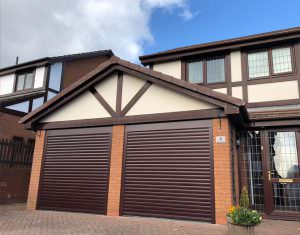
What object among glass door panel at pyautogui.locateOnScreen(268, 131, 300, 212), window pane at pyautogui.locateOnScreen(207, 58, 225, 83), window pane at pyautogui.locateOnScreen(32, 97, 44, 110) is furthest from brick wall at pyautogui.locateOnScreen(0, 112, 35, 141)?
glass door panel at pyautogui.locateOnScreen(268, 131, 300, 212)

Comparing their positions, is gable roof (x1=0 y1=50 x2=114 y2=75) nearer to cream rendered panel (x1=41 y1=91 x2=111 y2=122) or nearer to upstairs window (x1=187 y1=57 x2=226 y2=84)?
cream rendered panel (x1=41 y1=91 x2=111 y2=122)

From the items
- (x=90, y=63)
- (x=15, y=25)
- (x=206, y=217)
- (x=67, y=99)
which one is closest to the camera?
(x=206, y=217)

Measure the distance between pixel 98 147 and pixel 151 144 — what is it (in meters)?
1.85

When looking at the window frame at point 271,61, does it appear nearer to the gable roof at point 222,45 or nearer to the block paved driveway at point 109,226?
the gable roof at point 222,45

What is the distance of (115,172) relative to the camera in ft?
26.5

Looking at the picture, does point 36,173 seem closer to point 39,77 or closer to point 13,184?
point 13,184

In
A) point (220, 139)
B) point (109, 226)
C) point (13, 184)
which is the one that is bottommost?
point (109, 226)

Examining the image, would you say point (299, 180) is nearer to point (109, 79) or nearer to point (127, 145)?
point (127, 145)

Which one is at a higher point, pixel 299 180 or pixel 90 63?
pixel 90 63

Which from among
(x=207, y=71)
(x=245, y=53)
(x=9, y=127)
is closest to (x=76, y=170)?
(x=9, y=127)

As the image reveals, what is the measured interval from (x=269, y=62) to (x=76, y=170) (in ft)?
25.1

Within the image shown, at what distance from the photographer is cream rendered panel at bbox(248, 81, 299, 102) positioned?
8852mm

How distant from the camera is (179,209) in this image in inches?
279

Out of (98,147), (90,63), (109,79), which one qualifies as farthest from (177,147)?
(90,63)
